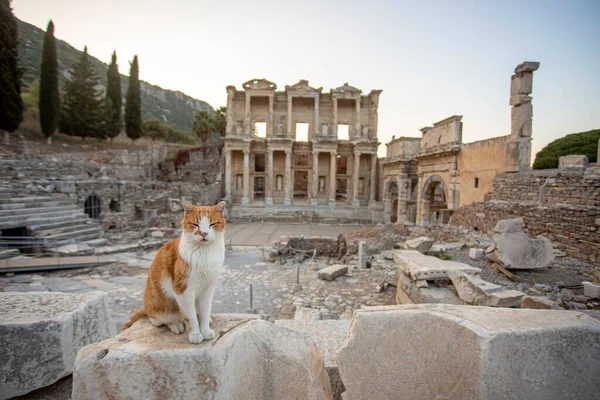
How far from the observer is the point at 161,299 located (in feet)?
6.45

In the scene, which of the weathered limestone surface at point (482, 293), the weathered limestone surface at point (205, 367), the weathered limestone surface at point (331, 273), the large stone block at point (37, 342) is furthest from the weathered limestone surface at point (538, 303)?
the large stone block at point (37, 342)

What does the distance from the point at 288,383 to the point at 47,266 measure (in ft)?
35.5

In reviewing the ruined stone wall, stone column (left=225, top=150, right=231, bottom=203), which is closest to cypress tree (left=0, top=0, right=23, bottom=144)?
stone column (left=225, top=150, right=231, bottom=203)

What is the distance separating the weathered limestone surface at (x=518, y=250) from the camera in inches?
247

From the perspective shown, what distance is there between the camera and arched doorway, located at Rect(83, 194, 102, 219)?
16422 millimetres

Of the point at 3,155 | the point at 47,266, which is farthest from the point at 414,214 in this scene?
the point at 3,155

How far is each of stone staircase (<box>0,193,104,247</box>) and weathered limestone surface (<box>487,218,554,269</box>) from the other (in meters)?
14.4

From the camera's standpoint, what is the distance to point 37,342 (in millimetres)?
2045

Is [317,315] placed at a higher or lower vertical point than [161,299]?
lower

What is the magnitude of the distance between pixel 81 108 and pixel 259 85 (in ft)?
65.5

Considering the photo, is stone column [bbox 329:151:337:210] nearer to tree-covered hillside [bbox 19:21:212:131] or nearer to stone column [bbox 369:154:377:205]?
stone column [bbox 369:154:377:205]

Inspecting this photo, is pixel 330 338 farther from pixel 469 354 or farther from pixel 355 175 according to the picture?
pixel 355 175

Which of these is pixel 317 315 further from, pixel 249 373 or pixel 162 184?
pixel 162 184

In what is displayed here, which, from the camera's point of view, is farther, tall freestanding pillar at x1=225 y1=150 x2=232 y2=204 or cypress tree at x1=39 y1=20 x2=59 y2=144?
tall freestanding pillar at x1=225 y1=150 x2=232 y2=204
